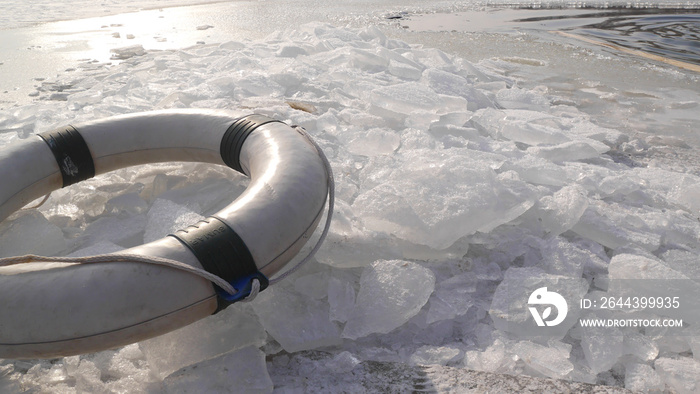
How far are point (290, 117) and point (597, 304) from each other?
6.20ft

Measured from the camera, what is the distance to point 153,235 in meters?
1.91

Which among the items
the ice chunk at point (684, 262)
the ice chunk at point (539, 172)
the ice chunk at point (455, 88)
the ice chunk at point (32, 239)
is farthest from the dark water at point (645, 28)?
the ice chunk at point (32, 239)

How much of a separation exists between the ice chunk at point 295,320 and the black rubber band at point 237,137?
632 mm

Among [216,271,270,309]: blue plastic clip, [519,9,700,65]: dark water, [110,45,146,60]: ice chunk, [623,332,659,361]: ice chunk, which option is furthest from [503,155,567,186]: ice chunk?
[110,45,146,60]: ice chunk

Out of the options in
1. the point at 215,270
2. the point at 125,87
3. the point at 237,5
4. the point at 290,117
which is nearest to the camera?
the point at 215,270

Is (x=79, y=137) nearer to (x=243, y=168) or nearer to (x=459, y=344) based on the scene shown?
(x=243, y=168)

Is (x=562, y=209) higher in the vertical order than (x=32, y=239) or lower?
lower

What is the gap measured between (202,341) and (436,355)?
67 centimetres

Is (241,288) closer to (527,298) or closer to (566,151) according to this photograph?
(527,298)

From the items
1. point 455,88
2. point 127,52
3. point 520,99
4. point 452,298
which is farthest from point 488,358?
point 127,52

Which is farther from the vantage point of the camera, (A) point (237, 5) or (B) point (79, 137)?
(A) point (237, 5)

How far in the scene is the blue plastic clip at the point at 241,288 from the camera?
4.55 ft

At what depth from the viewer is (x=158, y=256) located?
1344 millimetres

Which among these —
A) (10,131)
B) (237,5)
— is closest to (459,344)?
(10,131)
